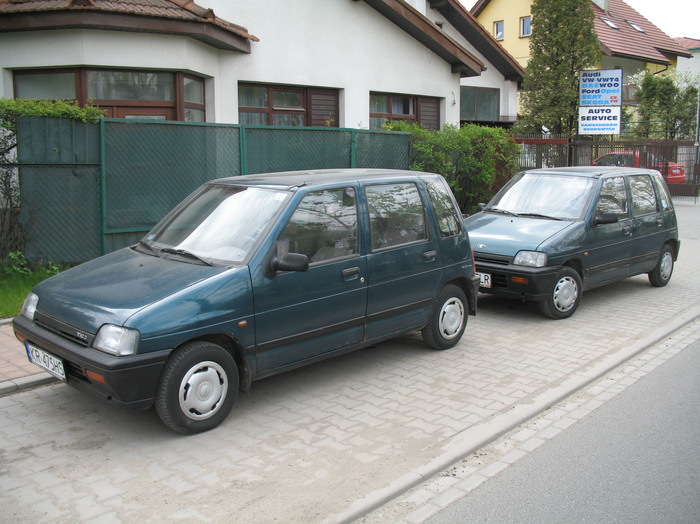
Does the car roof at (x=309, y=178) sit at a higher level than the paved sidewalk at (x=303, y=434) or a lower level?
higher

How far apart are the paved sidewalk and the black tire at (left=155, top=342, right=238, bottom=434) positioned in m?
0.13

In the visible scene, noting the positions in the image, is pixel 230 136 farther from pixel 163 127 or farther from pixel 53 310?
pixel 53 310

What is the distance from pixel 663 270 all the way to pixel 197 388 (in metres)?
8.06

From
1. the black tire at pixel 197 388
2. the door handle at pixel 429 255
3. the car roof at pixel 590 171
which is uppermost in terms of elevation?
the car roof at pixel 590 171

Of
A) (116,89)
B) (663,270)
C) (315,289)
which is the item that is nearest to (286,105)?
(116,89)

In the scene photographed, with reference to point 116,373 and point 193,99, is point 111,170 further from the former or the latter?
point 116,373

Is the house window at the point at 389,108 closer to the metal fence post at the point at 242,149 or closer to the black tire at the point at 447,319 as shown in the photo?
the metal fence post at the point at 242,149

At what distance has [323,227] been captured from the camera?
5.52 m

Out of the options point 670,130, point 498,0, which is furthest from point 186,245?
point 498,0

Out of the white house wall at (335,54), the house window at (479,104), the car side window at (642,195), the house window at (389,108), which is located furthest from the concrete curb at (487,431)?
the house window at (479,104)

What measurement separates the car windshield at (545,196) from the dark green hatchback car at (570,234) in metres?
0.01

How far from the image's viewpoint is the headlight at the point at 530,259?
7773 mm

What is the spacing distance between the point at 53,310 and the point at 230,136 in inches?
228

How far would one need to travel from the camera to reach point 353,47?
51.0 ft
